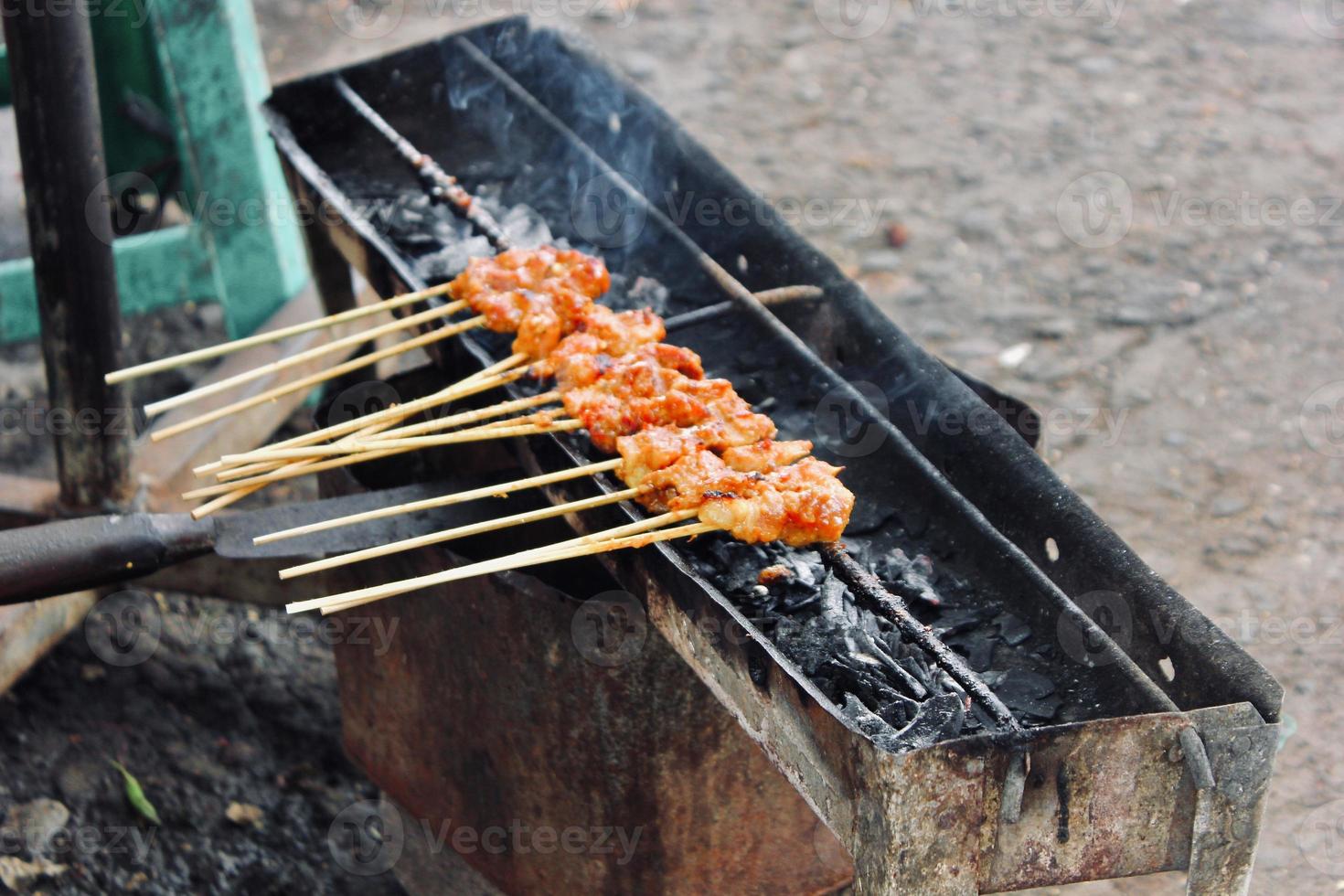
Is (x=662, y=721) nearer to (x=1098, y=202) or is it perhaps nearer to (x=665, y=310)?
(x=665, y=310)

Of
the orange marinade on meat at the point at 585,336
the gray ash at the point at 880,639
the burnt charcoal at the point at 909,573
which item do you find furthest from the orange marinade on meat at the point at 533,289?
the burnt charcoal at the point at 909,573

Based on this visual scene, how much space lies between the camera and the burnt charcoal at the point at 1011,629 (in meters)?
3.20

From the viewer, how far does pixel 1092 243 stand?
25.9 feet

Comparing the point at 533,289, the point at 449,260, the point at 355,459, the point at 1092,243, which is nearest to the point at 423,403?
the point at 355,459

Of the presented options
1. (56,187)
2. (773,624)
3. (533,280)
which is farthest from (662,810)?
(56,187)

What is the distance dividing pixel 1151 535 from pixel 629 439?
3438 mm

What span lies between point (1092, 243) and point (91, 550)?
20.4ft

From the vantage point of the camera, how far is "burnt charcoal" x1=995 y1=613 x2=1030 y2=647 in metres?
3.20

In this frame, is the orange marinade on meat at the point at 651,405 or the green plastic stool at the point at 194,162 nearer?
the orange marinade on meat at the point at 651,405

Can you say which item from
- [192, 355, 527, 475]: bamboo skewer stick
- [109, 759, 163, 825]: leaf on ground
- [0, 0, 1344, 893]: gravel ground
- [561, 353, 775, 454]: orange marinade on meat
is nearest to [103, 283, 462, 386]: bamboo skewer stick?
[192, 355, 527, 475]: bamboo skewer stick

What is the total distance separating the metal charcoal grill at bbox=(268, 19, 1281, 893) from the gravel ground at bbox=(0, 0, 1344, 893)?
6.14 ft

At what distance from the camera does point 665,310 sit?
4.56 m

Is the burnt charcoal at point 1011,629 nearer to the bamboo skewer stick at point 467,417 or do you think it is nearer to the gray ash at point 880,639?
the gray ash at point 880,639

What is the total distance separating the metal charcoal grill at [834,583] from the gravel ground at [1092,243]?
73.7 inches
